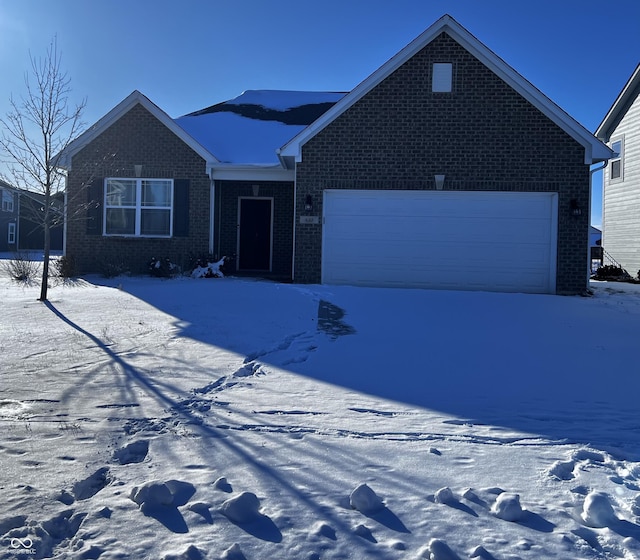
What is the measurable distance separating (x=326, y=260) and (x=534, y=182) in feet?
16.5

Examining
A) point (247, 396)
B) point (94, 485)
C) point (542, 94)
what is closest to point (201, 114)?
point (542, 94)

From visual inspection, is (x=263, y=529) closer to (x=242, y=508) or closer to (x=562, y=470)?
(x=242, y=508)

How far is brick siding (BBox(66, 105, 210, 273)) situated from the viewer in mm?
15047

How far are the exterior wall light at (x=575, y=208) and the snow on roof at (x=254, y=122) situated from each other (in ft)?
23.1

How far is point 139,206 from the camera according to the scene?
15242mm

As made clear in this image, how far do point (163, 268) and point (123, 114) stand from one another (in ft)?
13.8

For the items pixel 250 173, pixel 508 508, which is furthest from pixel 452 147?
pixel 508 508

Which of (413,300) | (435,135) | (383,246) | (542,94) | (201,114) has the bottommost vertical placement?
(413,300)

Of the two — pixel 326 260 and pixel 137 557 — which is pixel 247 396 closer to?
pixel 137 557

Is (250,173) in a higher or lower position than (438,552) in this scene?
higher

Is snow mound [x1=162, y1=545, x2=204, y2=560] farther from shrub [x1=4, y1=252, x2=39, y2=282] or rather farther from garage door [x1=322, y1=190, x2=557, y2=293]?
shrub [x1=4, y1=252, x2=39, y2=282]

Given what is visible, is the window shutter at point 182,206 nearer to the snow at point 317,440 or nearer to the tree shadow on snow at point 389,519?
the snow at point 317,440

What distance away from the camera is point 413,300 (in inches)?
425

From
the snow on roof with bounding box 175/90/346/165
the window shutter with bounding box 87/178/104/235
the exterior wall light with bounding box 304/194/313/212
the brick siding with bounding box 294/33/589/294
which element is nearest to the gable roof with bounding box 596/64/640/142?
the brick siding with bounding box 294/33/589/294
